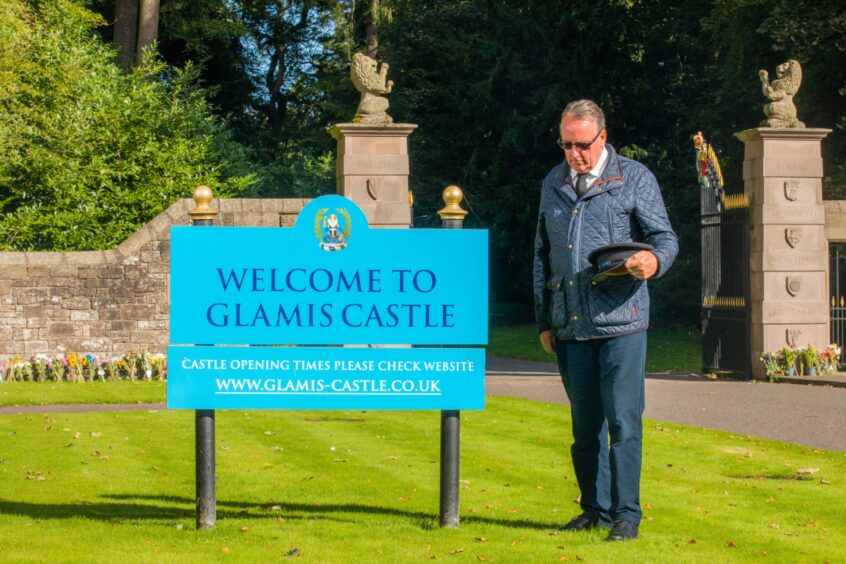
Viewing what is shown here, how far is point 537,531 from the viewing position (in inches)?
244

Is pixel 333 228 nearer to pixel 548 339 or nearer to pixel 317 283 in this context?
pixel 317 283

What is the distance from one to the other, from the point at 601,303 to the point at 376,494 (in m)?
2.29

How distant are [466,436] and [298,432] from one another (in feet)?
4.88

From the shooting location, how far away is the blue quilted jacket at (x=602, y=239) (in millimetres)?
5828

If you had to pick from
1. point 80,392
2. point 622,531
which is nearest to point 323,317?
point 622,531

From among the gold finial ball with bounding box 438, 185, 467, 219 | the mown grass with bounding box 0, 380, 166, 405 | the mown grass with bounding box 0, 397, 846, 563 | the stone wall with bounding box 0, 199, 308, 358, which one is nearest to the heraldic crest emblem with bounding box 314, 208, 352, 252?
the gold finial ball with bounding box 438, 185, 467, 219

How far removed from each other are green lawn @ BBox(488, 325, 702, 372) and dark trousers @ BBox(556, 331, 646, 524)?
42.9 feet

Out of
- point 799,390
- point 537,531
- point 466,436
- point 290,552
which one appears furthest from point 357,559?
point 799,390

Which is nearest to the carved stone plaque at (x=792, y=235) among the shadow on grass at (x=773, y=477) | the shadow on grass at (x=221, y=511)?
the shadow on grass at (x=773, y=477)

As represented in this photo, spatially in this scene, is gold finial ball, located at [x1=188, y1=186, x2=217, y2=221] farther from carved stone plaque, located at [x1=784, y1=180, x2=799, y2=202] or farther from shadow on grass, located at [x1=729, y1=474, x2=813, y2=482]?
carved stone plaque, located at [x1=784, y1=180, x2=799, y2=202]

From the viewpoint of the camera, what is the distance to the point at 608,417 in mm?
5875

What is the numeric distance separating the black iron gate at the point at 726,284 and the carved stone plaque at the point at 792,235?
1.74 feet

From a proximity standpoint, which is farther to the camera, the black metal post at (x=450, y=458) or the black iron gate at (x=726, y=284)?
the black iron gate at (x=726, y=284)

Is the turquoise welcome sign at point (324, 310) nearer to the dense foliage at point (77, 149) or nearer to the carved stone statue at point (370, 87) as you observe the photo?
the carved stone statue at point (370, 87)
